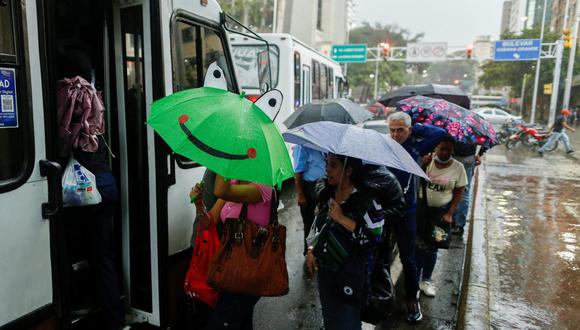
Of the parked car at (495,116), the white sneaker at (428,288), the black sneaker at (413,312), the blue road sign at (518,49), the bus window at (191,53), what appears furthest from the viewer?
the parked car at (495,116)

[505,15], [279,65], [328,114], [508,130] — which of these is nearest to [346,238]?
[328,114]

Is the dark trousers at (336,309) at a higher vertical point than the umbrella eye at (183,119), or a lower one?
lower

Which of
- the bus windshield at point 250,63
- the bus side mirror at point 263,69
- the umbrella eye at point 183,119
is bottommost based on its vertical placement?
the umbrella eye at point 183,119

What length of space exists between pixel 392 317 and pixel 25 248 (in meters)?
3.02

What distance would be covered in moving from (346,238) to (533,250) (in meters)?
4.36

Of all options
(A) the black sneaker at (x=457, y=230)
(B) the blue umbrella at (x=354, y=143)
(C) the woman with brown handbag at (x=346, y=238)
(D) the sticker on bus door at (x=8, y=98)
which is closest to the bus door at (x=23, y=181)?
(D) the sticker on bus door at (x=8, y=98)

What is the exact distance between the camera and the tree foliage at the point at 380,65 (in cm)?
5275

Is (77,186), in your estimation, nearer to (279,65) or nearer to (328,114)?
(328,114)

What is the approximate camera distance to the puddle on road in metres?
4.09

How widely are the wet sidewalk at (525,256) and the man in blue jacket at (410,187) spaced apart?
0.55 metres

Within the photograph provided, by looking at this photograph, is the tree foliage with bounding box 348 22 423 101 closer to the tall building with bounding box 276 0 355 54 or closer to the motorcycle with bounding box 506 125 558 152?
the tall building with bounding box 276 0 355 54

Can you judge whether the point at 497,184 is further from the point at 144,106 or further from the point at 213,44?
the point at 144,106

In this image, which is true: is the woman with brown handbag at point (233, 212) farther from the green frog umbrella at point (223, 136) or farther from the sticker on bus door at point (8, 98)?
the sticker on bus door at point (8, 98)

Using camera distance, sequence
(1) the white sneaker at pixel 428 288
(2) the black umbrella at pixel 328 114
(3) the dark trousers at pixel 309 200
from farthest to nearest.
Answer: (2) the black umbrella at pixel 328 114, (3) the dark trousers at pixel 309 200, (1) the white sneaker at pixel 428 288
